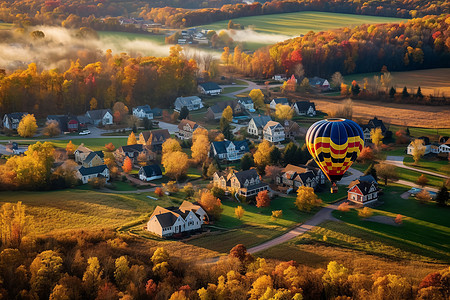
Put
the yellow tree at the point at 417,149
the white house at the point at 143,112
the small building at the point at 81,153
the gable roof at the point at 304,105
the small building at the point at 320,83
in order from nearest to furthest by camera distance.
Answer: the small building at the point at 81,153, the yellow tree at the point at 417,149, the white house at the point at 143,112, the gable roof at the point at 304,105, the small building at the point at 320,83

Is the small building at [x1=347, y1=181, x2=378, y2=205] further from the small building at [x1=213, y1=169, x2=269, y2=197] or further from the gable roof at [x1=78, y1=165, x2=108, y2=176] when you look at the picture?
the gable roof at [x1=78, y1=165, x2=108, y2=176]

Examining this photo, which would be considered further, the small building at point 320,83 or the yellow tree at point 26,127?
the small building at point 320,83

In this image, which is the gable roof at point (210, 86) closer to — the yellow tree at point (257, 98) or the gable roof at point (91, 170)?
the yellow tree at point (257, 98)

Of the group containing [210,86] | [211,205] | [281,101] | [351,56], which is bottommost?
[211,205]

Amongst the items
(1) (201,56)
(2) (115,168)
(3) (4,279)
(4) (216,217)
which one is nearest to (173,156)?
(2) (115,168)

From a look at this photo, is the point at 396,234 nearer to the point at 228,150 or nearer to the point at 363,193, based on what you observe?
the point at 363,193

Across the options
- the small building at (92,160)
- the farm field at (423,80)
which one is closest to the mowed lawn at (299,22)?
the farm field at (423,80)

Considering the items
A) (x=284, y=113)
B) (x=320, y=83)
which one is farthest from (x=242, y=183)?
(x=320, y=83)
